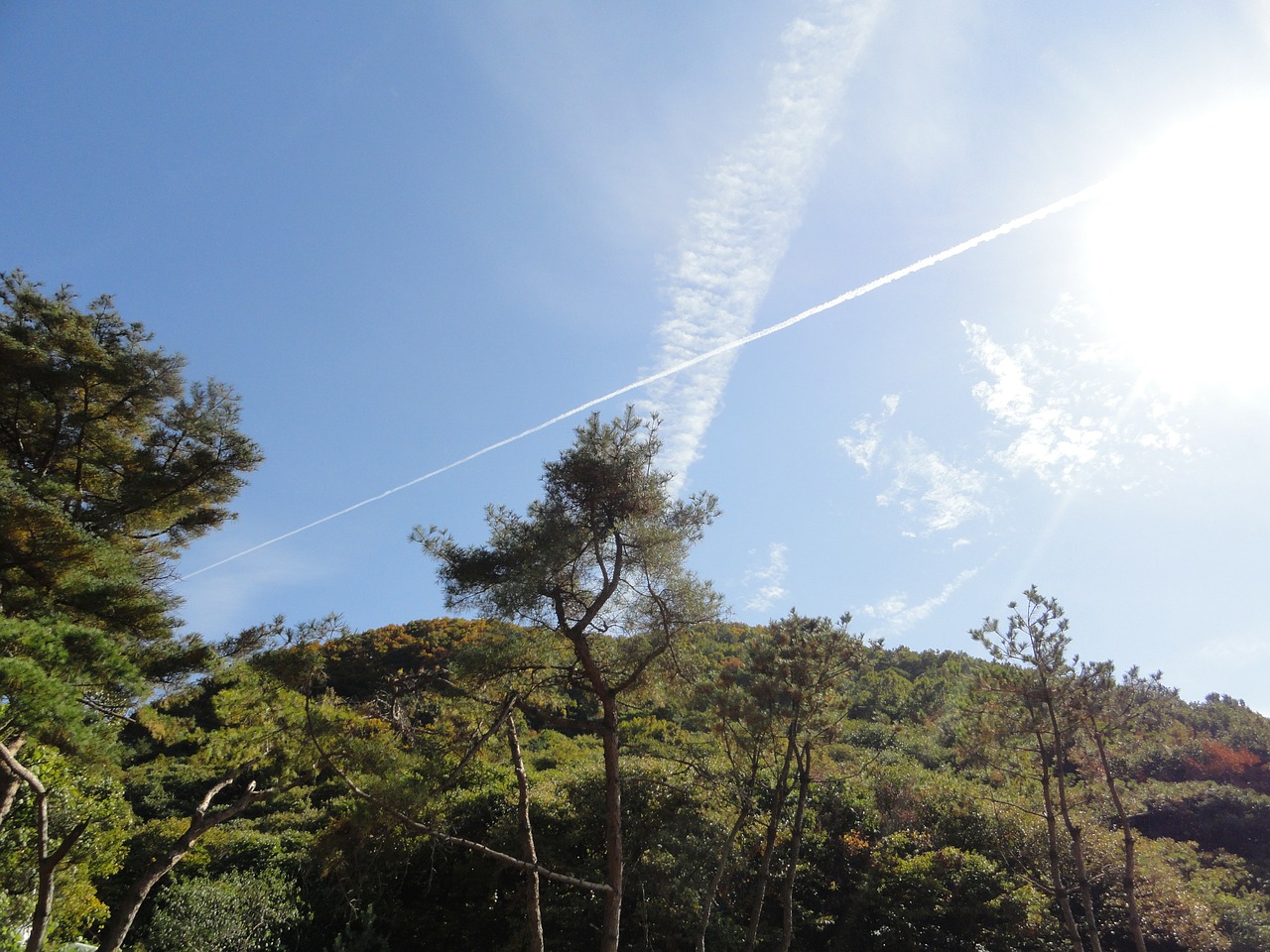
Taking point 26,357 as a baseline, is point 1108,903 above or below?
below

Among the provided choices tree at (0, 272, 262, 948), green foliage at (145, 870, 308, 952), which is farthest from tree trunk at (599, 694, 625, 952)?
green foliage at (145, 870, 308, 952)

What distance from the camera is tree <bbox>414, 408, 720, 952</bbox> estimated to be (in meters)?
8.31

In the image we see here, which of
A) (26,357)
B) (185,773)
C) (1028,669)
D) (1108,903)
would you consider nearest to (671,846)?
(1028,669)

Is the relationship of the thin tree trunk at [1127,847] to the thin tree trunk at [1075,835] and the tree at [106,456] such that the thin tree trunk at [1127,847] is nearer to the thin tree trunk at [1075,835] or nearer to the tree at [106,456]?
the thin tree trunk at [1075,835]

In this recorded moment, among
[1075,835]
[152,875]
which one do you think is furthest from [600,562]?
[1075,835]

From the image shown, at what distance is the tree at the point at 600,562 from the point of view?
831 cm

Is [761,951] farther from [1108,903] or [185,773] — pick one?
[185,773]

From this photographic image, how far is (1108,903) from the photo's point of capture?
13633mm

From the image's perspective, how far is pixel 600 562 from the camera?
8.52 meters

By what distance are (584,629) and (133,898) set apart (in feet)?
18.3

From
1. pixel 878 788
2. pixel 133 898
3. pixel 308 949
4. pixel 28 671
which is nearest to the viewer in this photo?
pixel 28 671

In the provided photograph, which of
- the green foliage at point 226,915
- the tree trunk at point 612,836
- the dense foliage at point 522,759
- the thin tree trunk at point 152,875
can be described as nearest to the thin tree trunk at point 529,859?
the dense foliage at point 522,759

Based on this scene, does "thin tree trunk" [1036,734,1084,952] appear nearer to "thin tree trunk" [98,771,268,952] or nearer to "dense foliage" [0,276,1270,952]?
"dense foliage" [0,276,1270,952]

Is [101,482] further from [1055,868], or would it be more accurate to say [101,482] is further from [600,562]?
[1055,868]
